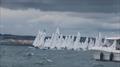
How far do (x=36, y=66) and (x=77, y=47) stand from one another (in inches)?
3319

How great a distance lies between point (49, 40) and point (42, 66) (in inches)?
3626

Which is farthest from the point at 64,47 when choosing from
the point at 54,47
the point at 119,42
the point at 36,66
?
the point at 36,66

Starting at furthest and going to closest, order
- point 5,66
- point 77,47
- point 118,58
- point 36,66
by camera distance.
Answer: point 77,47 < point 118,58 < point 36,66 < point 5,66

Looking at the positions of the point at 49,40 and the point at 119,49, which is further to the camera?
the point at 49,40

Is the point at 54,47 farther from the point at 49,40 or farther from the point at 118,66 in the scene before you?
the point at 118,66

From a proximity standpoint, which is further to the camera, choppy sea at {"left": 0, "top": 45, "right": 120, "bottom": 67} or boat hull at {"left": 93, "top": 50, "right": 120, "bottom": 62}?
boat hull at {"left": 93, "top": 50, "right": 120, "bottom": 62}

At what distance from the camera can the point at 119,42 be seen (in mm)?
81688

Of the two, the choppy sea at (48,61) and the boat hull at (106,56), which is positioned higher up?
the boat hull at (106,56)

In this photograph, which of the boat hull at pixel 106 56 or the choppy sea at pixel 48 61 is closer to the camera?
the choppy sea at pixel 48 61

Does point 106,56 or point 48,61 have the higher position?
point 106,56

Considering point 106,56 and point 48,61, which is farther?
point 48,61

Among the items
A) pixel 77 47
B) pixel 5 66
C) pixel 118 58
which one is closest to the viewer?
pixel 5 66

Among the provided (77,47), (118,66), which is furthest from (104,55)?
(77,47)

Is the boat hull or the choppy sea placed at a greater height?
the boat hull
